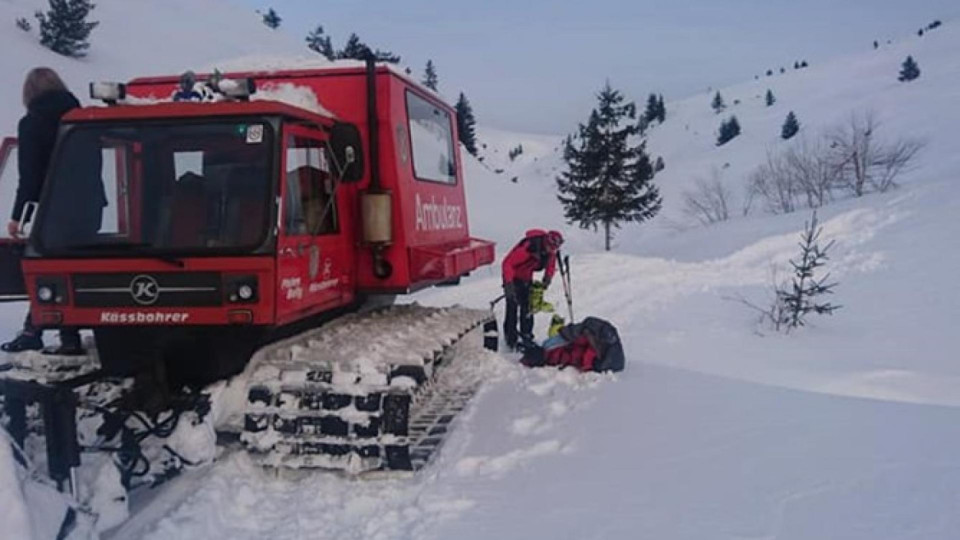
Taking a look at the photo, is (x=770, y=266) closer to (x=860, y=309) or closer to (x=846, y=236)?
(x=846, y=236)

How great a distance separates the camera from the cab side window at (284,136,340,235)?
5379 millimetres

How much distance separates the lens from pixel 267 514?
4.64 m

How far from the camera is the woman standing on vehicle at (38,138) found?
5746 mm

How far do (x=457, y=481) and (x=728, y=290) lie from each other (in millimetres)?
11510

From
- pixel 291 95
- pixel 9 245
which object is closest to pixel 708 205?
pixel 291 95

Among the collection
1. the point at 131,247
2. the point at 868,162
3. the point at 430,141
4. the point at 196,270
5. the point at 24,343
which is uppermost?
the point at 868,162

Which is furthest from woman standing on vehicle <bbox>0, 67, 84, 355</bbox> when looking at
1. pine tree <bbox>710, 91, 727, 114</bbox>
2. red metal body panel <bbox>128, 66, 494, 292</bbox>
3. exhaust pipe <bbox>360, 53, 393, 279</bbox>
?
pine tree <bbox>710, 91, 727, 114</bbox>

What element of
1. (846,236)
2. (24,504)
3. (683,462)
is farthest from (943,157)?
(24,504)

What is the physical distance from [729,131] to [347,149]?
192 feet

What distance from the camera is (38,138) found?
5.76 meters

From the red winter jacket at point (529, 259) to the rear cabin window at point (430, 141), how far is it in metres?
1.38

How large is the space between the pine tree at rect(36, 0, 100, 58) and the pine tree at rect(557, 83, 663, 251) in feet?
70.1

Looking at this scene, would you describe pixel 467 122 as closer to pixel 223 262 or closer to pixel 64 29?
pixel 64 29

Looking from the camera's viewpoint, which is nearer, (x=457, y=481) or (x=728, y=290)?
(x=457, y=481)
